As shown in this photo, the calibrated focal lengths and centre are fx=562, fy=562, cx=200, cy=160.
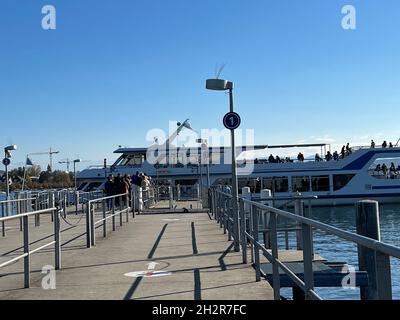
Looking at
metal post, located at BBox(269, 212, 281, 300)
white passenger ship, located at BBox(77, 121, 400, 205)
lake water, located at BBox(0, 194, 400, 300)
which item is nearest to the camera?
metal post, located at BBox(269, 212, 281, 300)

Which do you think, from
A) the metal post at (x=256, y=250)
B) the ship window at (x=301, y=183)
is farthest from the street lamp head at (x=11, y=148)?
the ship window at (x=301, y=183)

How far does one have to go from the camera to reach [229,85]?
1166 cm

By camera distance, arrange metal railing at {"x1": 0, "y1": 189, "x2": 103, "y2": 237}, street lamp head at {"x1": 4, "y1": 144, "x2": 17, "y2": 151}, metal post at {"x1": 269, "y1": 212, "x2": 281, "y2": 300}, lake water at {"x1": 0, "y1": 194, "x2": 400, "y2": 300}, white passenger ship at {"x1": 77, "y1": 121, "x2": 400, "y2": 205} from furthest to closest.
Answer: white passenger ship at {"x1": 77, "y1": 121, "x2": 400, "y2": 205}, street lamp head at {"x1": 4, "y1": 144, "x2": 17, "y2": 151}, metal railing at {"x1": 0, "y1": 189, "x2": 103, "y2": 237}, lake water at {"x1": 0, "y1": 194, "x2": 400, "y2": 300}, metal post at {"x1": 269, "y1": 212, "x2": 281, "y2": 300}

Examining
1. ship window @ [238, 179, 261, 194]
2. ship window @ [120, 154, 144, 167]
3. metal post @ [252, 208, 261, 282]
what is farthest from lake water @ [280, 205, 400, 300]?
ship window @ [120, 154, 144, 167]

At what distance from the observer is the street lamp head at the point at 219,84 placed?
37.9 ft

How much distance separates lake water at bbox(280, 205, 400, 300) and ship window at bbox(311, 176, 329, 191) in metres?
3.34

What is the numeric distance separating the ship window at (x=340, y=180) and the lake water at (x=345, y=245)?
3.24 metres

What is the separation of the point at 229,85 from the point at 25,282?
5895 mm

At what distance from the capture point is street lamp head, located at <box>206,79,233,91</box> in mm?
11539

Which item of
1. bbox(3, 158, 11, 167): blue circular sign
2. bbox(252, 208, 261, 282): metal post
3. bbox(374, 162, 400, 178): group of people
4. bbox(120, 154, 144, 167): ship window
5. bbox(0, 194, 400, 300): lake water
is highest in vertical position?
bbox(120, 154, 144, 167): ship window

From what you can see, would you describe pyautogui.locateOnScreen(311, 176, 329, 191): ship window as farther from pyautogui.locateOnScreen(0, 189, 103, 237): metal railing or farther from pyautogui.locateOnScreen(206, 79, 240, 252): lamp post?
pyautogui.locateOnScreen(206, 79, 240, 252): lamp post

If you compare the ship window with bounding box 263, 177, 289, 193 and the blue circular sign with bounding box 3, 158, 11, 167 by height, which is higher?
the blue circular sign with bounding box 3, 158, 11, 167

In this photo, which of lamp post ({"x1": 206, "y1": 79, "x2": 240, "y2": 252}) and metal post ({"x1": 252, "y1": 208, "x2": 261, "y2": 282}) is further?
lamp post ({"x1": 206, "y1": 79, "x2": 240, "y2": 252})
